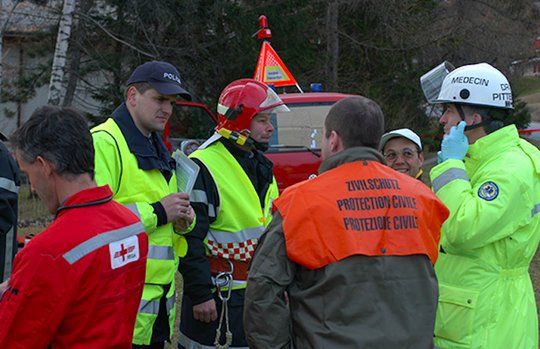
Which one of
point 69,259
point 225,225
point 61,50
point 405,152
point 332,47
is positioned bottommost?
point 225,225

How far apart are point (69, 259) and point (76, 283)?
0.08m

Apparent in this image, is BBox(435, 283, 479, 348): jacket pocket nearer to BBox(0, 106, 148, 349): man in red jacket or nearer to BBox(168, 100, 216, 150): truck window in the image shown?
BBox(0, 106, 148, 349): man in red jacket

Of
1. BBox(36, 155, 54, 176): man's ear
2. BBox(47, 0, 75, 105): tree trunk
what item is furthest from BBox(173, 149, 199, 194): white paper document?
BBox(47, 0, 75, 105): tree trunk

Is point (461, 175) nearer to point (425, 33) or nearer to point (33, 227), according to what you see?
point (33, 227)

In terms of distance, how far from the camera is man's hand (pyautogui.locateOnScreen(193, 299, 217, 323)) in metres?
3.95

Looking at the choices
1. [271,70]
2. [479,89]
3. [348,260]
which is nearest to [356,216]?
[348,260]

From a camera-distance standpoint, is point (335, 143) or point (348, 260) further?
point (335, 143)

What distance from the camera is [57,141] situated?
95.0 inches

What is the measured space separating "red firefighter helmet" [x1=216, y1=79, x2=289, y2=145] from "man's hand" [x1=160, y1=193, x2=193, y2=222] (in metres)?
0.65

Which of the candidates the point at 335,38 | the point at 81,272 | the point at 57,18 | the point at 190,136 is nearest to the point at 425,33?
the point at 335,38

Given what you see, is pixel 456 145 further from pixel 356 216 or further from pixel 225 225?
pixel 225 225

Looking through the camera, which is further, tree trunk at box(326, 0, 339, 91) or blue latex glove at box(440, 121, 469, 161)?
tree trunk at box(326, 0, 339, 91)

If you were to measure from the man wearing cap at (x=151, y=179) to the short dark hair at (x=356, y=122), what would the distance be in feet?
3.61

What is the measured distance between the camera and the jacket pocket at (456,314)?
338 cm
